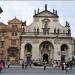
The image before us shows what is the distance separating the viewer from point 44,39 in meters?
81.8

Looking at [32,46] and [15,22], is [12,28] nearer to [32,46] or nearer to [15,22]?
[15,22]

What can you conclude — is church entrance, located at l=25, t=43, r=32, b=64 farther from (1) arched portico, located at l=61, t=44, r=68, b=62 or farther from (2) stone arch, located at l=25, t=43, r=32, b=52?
(1) arched portico, located at l=61, t=44, r=68, b=62

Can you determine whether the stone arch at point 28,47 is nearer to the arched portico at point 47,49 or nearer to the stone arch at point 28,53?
the stone arch at point 28,53

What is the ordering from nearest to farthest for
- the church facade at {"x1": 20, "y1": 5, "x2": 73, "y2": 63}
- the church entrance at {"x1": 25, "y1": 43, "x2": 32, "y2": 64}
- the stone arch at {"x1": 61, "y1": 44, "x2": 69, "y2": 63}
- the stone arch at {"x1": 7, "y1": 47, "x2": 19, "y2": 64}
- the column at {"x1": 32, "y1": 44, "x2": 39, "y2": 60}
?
the column at {"x1": 32, "y1": 44, "x2": 39, "y2": 60}
the church facade at {"x1": 20, "y1": 5, "x2": 73, "y2": 63}
the stone arch at {"x1": 61, "y1": 44, "x2": 69, "y2": 63}
the church entrance at {"x1": 25, "y1": 43, "x2": 32, "y2": 64}
the stone arch at {"x1": 7, "y1": 47, "x2": 19, "y2": 64}

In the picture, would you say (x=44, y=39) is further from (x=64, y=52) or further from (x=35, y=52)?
(x=64, y=52)

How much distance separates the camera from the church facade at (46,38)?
8144 cm

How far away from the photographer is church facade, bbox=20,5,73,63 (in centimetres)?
8144

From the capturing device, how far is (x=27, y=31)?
8225 centimetres

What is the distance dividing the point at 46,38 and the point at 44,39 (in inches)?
20.8

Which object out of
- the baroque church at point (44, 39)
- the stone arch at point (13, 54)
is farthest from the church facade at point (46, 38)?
Answer: the stone arch at point (13, 54)

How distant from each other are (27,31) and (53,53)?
7870 mm

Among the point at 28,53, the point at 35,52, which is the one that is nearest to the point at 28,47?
the point at 28,53

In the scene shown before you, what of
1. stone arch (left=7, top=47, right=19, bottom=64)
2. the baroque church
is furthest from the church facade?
stone arch (left=7, top=47, right=19, bottom=64)

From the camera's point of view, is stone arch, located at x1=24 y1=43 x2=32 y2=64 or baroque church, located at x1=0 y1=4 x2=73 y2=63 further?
stone arch, located at x1=24 y1=43 x2=32 y2=64
